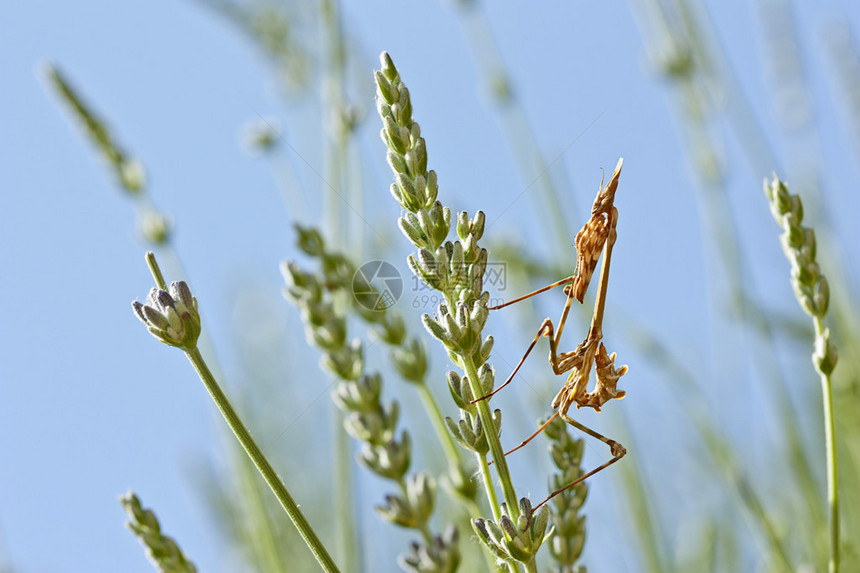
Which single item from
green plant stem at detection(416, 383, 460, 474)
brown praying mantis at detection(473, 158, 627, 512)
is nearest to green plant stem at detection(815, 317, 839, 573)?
brown praying mantis at detection(473, 158, 627, 512)

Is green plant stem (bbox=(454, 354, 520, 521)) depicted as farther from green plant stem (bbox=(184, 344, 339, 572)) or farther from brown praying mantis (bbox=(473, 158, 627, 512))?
brown praying mantis (bbox=(473, 158, 627, 512))

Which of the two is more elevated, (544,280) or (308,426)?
(308,426)

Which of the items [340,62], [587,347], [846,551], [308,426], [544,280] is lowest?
[846,551]

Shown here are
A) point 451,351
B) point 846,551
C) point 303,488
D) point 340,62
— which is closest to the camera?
point 451,351

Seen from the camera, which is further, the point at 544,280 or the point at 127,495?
the point at 544,280

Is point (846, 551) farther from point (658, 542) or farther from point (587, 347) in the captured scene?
point (587, 347)

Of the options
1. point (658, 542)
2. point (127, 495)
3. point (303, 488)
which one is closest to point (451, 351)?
point (127, 495)

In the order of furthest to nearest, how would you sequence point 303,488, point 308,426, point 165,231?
point 308,426 → point 303,488 → point 165,231
